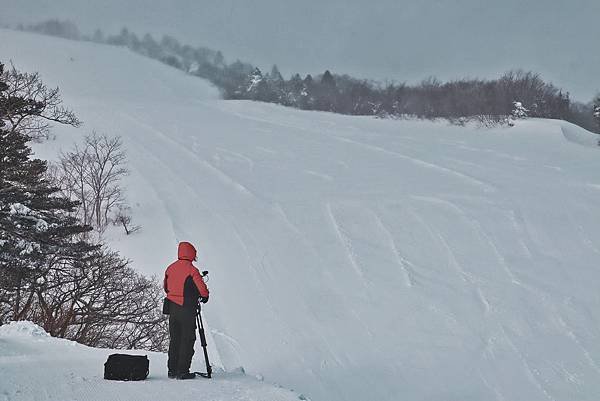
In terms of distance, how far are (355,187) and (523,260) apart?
1088cm

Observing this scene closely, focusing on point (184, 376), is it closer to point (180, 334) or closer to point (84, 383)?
point (180, 334)

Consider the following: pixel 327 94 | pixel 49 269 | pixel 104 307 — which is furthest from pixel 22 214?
pixel 327 94

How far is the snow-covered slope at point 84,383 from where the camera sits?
5383 mm

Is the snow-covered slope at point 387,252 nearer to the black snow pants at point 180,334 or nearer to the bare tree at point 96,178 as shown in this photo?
the bare tree at point 96,178

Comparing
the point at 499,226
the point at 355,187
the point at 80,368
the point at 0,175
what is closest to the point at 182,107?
the point at 355,187

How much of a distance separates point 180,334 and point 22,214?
9.36m

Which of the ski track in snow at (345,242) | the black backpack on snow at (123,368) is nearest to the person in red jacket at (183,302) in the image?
the black backpack on snow at (123,368)

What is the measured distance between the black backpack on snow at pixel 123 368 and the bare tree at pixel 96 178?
27.7 m

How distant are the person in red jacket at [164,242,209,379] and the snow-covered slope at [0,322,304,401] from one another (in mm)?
258

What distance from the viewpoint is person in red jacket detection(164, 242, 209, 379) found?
21.7ft

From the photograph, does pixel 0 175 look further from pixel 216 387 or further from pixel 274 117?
pixel 274 117

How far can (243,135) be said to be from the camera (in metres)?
43.5

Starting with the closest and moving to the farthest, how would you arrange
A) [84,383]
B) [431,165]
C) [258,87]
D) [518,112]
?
[84,383], [431,165], [518,112], [258,87]

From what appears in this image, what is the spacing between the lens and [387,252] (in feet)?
66.8
